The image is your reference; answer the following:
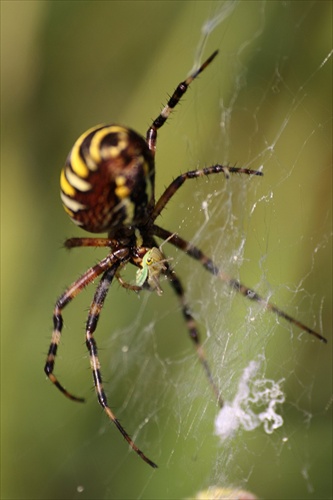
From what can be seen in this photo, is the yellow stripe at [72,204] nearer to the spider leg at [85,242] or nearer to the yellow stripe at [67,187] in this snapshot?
the yellow stripe at [67,187]

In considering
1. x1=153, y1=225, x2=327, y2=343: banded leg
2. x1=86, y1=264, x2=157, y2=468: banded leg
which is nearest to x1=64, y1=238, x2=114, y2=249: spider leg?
x1=86, y1=264, x2=157, y2=468: banded leg

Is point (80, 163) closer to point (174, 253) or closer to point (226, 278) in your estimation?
point (226, 278)

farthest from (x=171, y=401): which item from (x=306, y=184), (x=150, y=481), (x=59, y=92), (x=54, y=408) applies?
(x=59, y=92)

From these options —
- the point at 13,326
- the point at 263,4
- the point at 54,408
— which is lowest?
the point at 54,408

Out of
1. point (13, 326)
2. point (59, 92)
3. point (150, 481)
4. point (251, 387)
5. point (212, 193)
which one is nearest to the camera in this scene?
point (251, 387)

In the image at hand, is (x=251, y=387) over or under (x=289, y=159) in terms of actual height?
under

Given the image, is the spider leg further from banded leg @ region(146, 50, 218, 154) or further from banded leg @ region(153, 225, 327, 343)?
banded leg @ region(146, 50, 218, 154)

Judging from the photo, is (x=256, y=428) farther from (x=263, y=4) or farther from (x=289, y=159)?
(x=263, y=4)

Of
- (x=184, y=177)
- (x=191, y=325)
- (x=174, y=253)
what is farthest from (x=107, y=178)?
(x=191, y=325)
